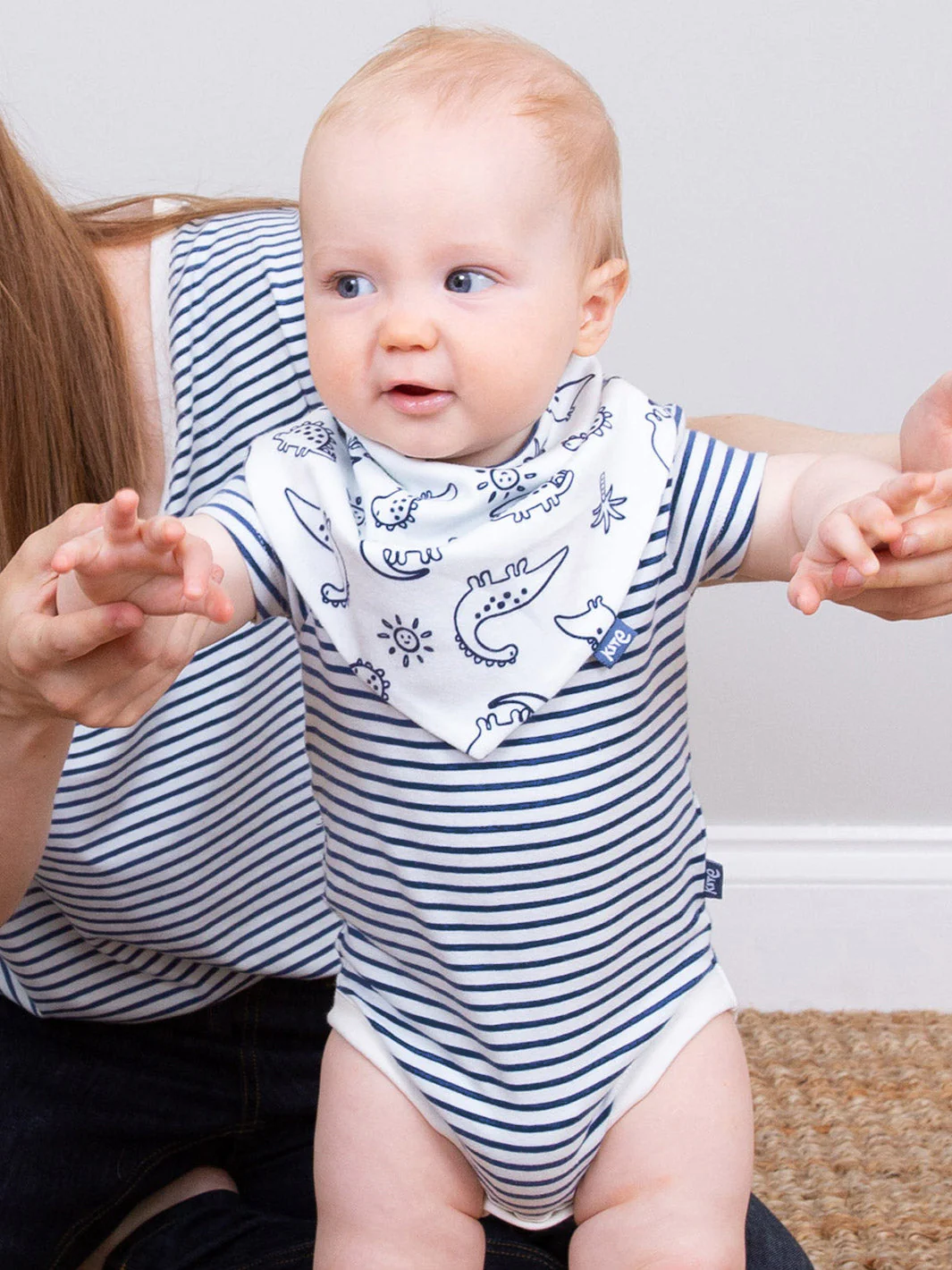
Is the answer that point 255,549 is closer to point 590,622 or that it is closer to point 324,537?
point 324,537

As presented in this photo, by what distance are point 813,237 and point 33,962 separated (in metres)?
1.07

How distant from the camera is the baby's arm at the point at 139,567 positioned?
636mm

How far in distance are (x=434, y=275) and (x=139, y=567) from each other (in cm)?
21

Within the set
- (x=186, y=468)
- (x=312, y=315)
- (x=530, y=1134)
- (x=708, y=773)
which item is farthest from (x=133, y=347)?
(x=708, y=773)

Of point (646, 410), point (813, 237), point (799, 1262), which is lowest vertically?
point (799, 1262)

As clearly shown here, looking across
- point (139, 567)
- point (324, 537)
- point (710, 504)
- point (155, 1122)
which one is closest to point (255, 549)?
point (324, 537)

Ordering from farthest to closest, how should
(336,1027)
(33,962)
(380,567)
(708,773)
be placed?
(708,773), (33,962), (336,1027), (380,567)

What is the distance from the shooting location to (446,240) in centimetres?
73

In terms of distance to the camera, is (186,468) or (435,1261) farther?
(186,468)

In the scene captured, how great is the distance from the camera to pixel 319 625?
810mm

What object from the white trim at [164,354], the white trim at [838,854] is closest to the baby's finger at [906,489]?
the white trim at [164,354]

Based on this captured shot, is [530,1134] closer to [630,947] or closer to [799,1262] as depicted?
[630,947]

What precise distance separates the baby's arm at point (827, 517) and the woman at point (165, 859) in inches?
6.2

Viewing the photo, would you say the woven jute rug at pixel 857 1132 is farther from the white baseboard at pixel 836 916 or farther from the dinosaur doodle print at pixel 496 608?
the dinosaur doodle print at pixel 496 608
